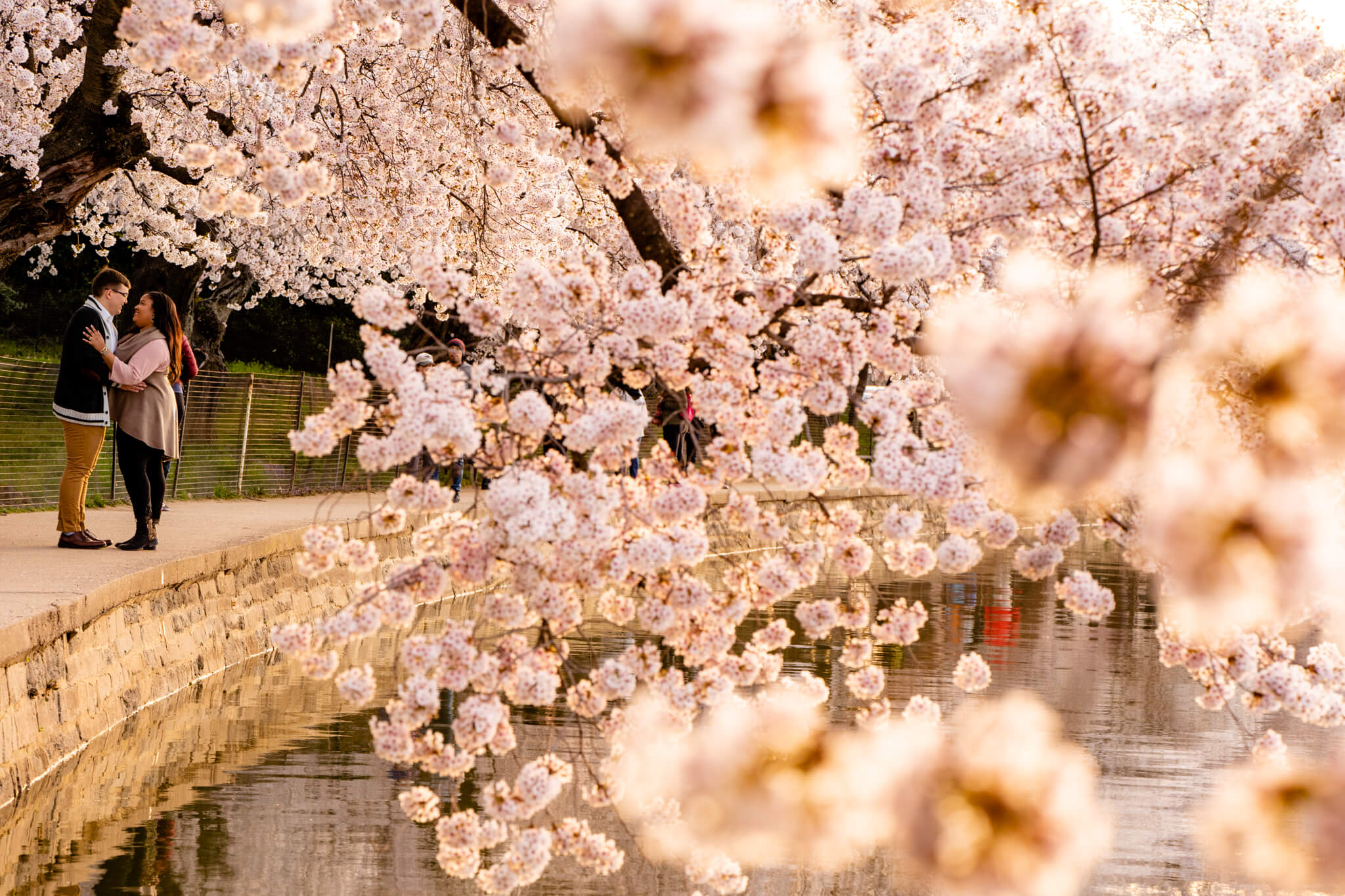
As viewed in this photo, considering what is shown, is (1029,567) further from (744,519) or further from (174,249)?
(174,249)

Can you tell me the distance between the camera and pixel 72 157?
38.7 ft

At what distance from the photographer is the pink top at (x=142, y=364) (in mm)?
11094

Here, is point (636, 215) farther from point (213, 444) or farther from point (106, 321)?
point (213, 444)

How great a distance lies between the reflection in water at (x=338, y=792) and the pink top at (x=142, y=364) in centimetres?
203

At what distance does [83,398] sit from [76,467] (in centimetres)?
46

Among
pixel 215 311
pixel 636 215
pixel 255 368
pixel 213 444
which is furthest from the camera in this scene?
pixel 255 368

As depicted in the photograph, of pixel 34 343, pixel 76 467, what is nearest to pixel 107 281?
pixel 76 467

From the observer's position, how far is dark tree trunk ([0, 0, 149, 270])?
38.4ft

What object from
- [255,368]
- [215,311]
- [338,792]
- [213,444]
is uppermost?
[215,311]

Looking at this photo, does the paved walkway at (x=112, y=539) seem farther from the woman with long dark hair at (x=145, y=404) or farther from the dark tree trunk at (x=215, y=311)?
the dark tree trunk at (x=215, y=311)

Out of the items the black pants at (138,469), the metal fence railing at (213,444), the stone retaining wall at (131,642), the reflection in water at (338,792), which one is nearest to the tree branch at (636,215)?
the reflection in water at (338,792)

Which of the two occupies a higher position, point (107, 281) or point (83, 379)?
point (107, 281)

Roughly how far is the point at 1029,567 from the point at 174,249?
64.5 ft

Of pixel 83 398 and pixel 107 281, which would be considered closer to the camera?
pixel 83 398
